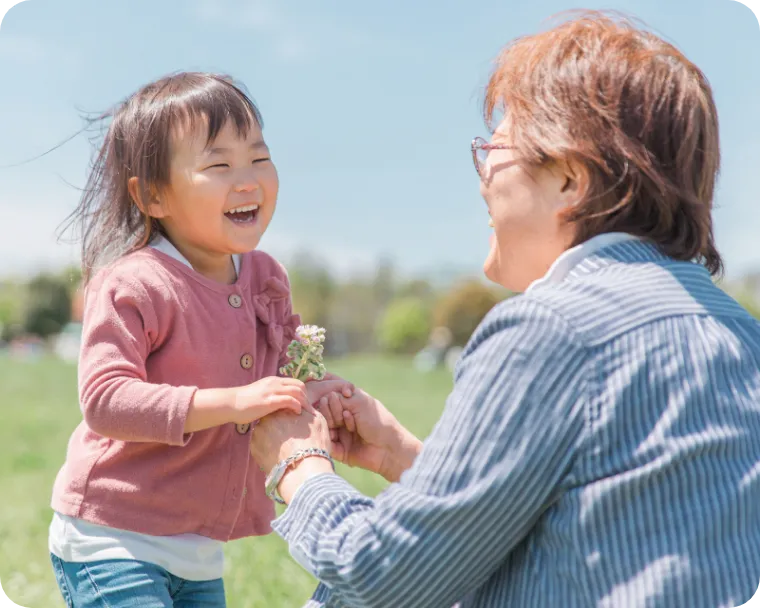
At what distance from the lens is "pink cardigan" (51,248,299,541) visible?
2332mm

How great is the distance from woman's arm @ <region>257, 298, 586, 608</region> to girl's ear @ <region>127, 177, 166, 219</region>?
3.85 feet

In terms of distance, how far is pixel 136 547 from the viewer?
2.44 meters

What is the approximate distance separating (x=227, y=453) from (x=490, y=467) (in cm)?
104

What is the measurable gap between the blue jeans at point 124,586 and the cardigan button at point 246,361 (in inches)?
22.0

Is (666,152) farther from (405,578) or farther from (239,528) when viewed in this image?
(239,528)

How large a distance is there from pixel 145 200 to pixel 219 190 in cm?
24

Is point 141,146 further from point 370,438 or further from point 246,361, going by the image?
point 370,438

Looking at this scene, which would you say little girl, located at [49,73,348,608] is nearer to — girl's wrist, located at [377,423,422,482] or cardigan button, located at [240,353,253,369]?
cardigan button, located at [240,353,253,369]

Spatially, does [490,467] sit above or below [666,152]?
below

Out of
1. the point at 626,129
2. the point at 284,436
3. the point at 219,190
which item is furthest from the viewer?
the point at 219,190

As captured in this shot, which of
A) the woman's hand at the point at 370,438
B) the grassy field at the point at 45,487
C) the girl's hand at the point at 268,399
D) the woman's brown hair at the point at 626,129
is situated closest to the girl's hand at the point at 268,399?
the girl's hand at the point at 268,399

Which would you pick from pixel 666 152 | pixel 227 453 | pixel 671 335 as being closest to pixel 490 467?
pixel 671 335

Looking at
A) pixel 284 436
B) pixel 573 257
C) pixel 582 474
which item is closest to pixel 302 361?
pixel 284 436

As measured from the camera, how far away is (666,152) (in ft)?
6.37
